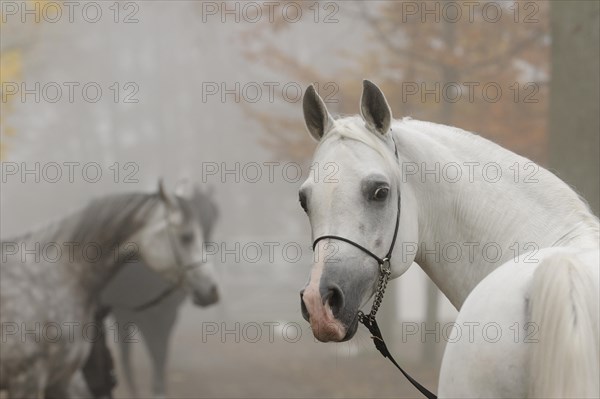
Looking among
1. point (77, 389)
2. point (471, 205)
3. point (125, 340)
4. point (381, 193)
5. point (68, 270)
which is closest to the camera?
point (381, 193)

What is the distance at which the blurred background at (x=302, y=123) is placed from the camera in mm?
7320

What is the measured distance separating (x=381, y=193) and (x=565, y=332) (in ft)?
3.59

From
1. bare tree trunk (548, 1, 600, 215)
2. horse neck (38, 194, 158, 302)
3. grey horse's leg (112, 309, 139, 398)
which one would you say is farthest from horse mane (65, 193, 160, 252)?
bare tree trunk (548, 1, 600, 215)

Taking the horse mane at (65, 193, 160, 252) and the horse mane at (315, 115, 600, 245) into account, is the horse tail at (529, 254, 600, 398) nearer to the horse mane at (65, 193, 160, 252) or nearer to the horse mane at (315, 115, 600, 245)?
the horse mane at (315, 115, 600, 245)

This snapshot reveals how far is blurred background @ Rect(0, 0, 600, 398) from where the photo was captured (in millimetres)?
7320

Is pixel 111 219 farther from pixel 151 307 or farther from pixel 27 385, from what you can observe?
pixel 151 307

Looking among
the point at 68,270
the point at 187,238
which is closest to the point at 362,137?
the point at 68,270

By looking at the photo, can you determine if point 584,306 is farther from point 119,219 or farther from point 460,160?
point 119,219

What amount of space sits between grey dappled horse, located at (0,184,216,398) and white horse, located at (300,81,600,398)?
3.72 meters

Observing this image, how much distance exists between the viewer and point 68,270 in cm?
730

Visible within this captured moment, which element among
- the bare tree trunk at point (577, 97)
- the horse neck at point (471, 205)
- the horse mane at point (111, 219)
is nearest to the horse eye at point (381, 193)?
Result: the horse neck at point (471, 205)

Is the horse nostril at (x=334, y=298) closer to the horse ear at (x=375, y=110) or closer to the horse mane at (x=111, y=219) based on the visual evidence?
the horse ear at (x=375, y=110)

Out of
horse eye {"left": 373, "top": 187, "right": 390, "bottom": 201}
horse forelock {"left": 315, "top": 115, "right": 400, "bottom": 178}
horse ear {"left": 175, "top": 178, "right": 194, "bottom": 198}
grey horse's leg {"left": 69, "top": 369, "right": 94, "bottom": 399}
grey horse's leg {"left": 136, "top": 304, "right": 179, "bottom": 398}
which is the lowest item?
grey horse's leg {"left": 136, "top": 304, "right": 179, "bottom": 398}

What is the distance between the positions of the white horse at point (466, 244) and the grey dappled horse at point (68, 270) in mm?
Answer: 3723
